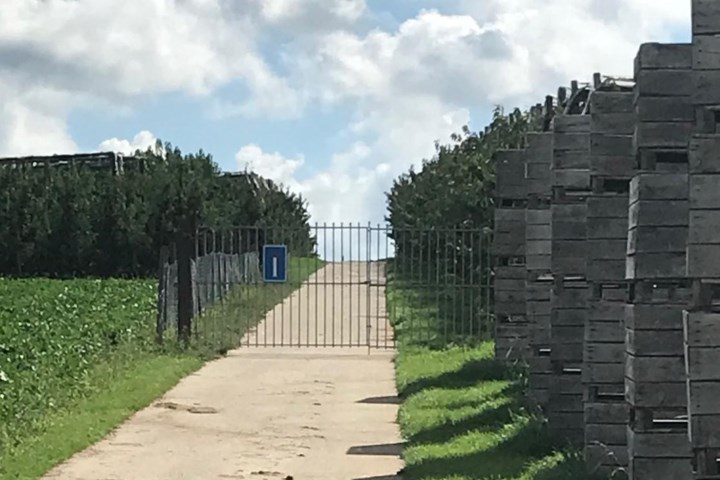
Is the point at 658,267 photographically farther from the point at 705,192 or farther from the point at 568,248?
the point at 568,248

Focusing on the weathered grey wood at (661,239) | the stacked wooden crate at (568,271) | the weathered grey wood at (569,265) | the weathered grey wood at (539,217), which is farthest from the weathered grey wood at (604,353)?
the weathered grey wood at (539,217)

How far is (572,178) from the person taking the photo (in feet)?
38.2

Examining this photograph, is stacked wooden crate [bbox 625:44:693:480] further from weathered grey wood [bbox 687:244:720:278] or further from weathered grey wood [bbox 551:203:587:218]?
weathered grey wood [bbox 551:203:587:218]

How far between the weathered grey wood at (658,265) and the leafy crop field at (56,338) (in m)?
5.83

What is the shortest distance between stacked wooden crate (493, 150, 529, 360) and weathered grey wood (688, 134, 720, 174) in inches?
380

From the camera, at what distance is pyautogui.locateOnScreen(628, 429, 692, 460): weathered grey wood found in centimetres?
854

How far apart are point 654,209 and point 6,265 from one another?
154 feet

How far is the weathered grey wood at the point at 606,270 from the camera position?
9.95 m

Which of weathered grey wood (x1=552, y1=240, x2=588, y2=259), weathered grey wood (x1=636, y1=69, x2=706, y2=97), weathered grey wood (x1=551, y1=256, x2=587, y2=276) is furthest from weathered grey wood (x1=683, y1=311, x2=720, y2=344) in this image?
weathered grey wood (x1=552, y1=240, x2=588, y2=259)

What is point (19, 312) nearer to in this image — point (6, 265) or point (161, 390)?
point (161, 390)

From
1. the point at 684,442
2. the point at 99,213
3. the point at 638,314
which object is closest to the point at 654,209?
the point at 638,314

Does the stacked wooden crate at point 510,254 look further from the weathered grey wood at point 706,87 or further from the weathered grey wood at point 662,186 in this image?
the weathered grey wood at point 706,87

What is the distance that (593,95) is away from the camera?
10.2 metres

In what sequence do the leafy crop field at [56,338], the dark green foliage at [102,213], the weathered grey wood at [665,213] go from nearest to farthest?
the weathered grey wood at [665,213] → the leafy crop field at [56,338] → the dark green foliage at [102,213]
